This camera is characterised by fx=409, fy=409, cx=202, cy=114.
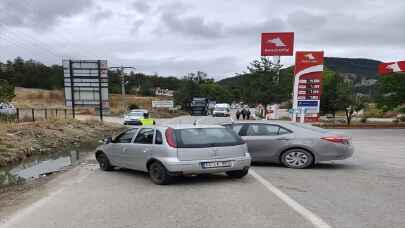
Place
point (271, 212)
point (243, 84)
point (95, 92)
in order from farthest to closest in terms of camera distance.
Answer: point (243, 84)
point (95, 92)
point (271, 212)

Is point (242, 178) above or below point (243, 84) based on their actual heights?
below

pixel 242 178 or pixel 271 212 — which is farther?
pixel 242 178

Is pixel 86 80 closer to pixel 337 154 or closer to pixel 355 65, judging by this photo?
pixel 337 154

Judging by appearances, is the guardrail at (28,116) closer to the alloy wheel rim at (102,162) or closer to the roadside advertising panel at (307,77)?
the roadside advertising panel at (307,77)

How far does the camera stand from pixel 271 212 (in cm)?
607

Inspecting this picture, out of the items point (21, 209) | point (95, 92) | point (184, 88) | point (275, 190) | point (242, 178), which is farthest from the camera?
point (184, 88)

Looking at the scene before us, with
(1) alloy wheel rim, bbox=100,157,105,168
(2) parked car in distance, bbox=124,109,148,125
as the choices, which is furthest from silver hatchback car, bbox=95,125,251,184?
(2) parked car in distance, bbox=124,109,148,125

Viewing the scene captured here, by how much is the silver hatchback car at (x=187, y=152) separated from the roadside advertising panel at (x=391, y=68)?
24.0m

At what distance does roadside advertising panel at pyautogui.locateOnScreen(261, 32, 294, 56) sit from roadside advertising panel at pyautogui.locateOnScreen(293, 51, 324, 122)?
4.82m

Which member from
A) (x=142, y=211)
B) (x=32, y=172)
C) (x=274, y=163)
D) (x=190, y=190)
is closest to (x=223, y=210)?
(x=142, y=211)

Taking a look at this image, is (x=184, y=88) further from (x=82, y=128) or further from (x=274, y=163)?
(x=274, y=163)

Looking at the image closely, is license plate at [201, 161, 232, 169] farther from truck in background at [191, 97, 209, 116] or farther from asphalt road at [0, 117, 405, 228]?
truck in background at [191, 97, 209, 116]

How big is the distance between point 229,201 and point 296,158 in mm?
4378

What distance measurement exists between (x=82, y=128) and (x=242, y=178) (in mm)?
20343
